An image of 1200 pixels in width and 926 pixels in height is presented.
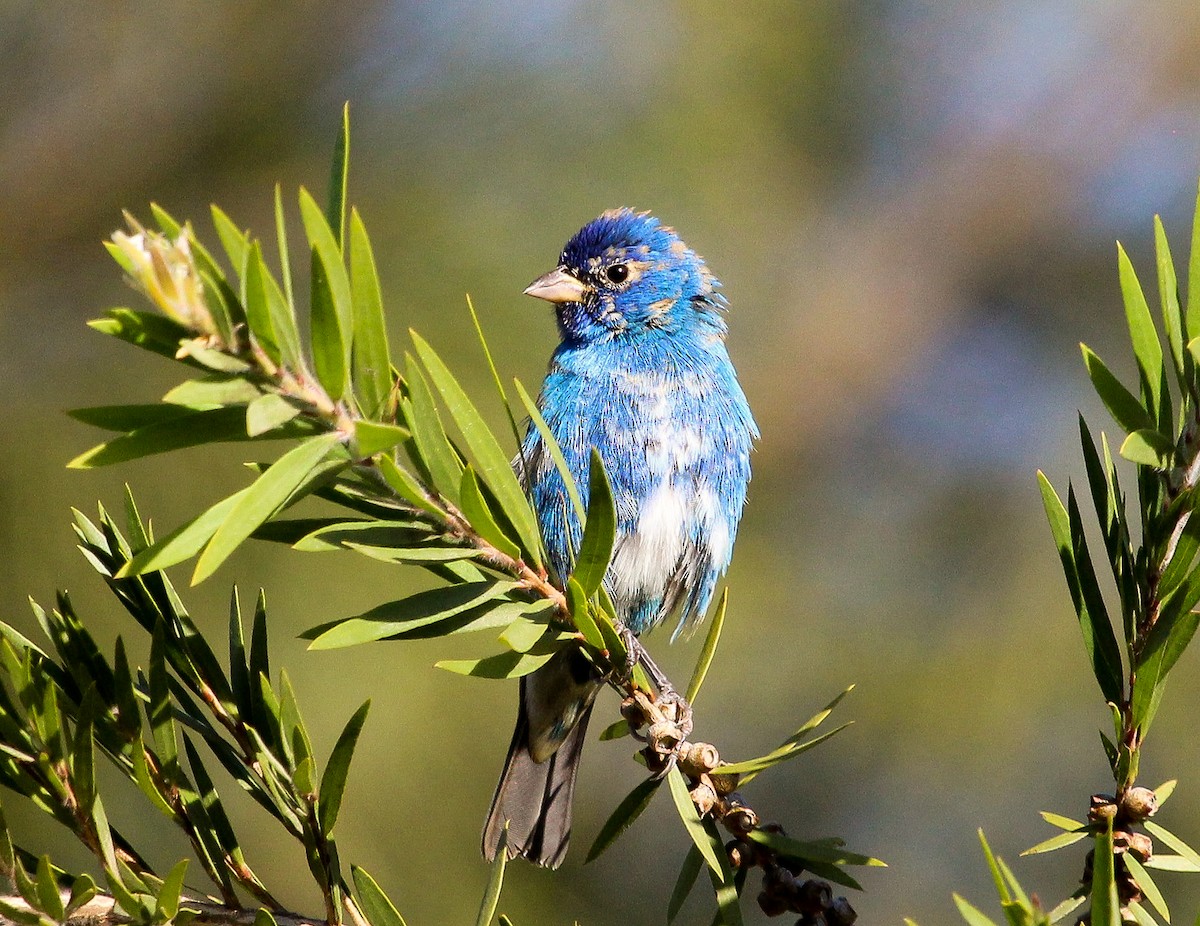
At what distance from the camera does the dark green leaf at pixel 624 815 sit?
113 centimetres

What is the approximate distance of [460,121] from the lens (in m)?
2.68

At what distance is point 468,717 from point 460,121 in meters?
1.28

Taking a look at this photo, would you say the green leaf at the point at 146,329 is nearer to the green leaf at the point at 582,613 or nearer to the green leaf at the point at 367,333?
the green leaf at the point at 367,333

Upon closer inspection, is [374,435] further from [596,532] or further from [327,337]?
[596,532]

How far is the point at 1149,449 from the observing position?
2.79 feet

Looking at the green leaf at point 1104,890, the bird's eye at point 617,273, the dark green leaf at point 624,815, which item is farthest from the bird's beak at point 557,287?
the green leaf at point 1104,890

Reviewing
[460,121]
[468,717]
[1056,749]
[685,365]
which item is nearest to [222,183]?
[460,121]

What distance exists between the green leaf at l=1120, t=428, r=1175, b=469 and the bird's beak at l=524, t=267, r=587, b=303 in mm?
1828

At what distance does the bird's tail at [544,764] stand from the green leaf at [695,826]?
1.15 meters

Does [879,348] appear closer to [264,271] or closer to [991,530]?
[991,530]

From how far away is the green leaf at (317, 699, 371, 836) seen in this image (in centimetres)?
92

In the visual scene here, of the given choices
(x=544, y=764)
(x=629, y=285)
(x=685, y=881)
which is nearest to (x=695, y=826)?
(x=685, y=881)

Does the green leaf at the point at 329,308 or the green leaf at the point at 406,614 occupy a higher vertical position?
the green leaf at the point at 329,308

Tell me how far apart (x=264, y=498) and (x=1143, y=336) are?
0.67 m
